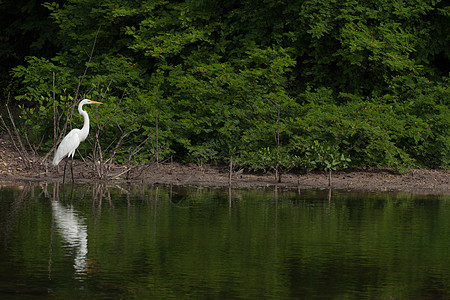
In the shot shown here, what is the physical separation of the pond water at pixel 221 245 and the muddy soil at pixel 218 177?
7.10ft

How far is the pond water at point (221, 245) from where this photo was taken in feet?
28.7

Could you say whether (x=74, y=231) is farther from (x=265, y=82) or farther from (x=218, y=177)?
(x=265, y=82)

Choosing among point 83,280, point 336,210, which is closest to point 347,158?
point 336,210

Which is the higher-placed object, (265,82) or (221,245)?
(265,82)

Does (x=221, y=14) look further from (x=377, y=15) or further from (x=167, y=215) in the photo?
(x=167, y=215)

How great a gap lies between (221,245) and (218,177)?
986cm

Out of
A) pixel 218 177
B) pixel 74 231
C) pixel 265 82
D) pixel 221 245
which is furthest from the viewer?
pixel 265 82

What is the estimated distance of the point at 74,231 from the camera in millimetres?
12297

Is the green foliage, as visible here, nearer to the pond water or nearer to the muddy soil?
the muddy soil

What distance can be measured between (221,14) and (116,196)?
10670 mm

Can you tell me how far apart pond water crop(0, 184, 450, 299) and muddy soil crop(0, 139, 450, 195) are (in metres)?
2.16

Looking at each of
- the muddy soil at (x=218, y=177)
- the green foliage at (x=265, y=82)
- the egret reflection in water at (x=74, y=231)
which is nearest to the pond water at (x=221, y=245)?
the egret reflection in water at (x=74, y=231)

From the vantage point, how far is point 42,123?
2450cm

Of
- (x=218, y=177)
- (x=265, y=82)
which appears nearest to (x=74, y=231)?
(x=218, y=177)
